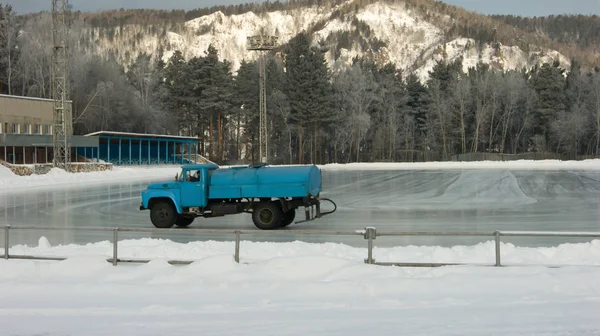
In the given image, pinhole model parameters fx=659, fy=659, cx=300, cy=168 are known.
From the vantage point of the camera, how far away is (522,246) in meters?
14.9

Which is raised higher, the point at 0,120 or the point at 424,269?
the point at 0,120

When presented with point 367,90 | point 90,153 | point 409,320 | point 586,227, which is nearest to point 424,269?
point 409,320

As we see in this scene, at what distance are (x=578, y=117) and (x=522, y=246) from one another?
99243mm

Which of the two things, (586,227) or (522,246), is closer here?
(522,246)

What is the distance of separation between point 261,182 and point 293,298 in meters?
9.60

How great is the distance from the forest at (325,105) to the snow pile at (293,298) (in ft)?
271

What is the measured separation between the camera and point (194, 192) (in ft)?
64.6

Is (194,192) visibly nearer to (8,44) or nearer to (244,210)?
(244,210)

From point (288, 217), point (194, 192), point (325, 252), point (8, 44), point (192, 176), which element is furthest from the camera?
point (8, 44)

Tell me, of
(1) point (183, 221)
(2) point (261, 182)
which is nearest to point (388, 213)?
(2) point (261, 182)

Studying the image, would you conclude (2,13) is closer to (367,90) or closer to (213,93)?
(213,93)

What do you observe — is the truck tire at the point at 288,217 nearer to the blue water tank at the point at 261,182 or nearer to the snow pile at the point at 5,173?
the blue water tank at the point at 261,182

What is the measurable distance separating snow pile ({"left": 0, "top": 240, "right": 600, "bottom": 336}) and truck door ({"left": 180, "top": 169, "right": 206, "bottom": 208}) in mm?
6839

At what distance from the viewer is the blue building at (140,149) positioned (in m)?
73.1
